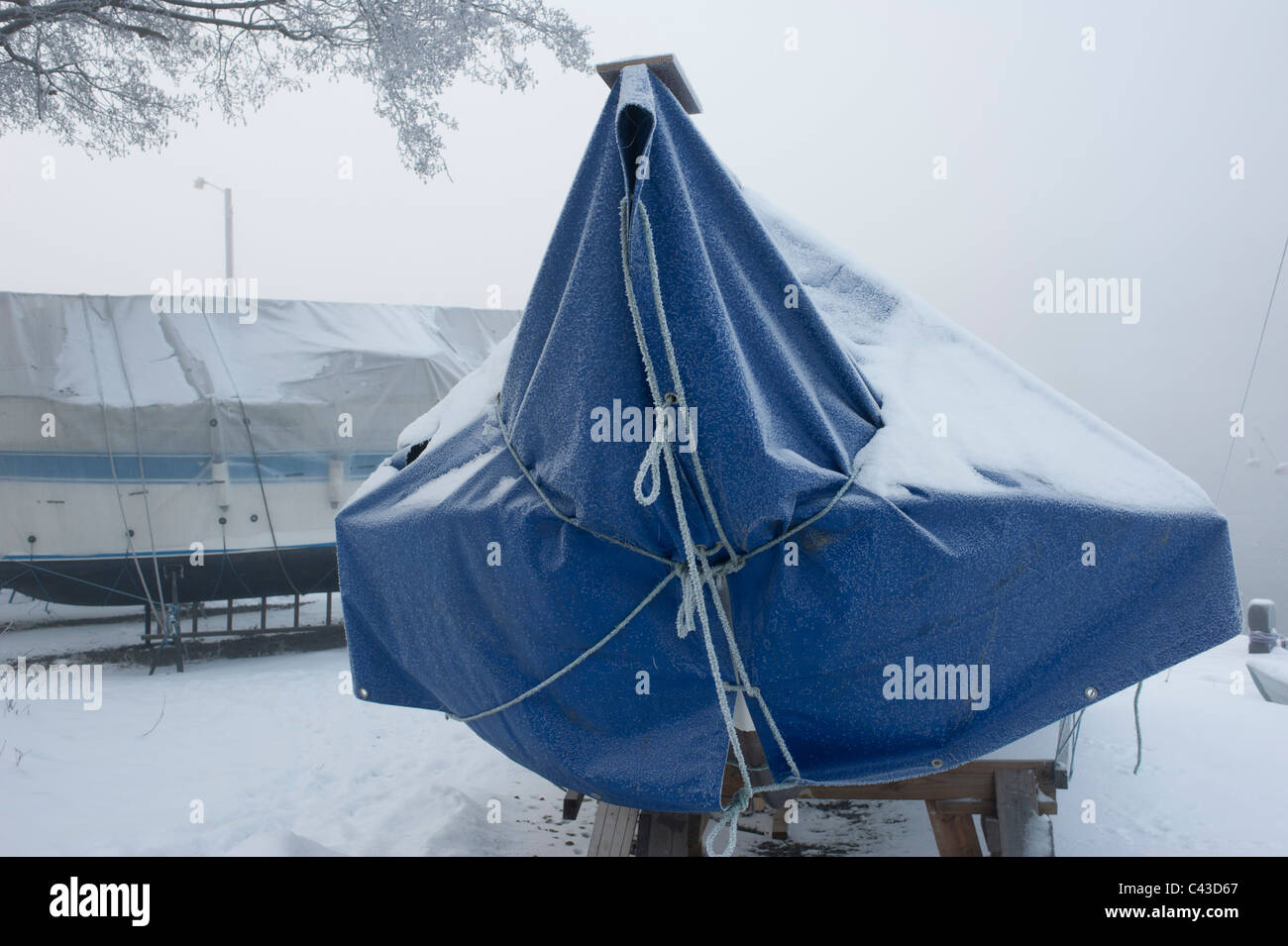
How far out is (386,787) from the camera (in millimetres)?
5133

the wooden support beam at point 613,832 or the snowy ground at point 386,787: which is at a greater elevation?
the wooden support beam at point 613,832

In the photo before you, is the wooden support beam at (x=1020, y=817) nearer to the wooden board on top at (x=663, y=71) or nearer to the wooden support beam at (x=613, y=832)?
the wooden support beam at (x=613, y=832)

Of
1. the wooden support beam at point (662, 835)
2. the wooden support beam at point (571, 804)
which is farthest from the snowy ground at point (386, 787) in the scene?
the wooden support beam at point (662, 835)

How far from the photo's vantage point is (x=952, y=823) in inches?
133

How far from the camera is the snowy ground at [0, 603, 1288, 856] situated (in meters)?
4.25

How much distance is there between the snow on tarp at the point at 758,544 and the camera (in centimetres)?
236

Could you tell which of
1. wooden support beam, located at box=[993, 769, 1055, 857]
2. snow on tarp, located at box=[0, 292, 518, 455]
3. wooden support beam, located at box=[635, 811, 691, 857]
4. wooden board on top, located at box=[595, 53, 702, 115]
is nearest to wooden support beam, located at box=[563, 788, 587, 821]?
wooden support beam, located at box=[635, 811, 691, 857]

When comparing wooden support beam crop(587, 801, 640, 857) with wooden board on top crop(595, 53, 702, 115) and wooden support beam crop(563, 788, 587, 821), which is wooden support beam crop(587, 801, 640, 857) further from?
wooden board on top crop(595, 53, 702, 115)

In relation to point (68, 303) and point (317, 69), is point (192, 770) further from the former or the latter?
point (317, 69)

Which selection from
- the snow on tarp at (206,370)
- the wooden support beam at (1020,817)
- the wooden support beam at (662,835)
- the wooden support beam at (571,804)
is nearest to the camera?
the wooden support beam at (1020,817)

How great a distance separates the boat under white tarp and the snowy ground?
1845mm

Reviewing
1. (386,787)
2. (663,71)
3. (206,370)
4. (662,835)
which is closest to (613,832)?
(662,835)

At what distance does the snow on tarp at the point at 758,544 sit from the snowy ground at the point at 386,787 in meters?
1.87

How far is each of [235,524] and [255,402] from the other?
4.05ft
